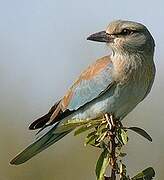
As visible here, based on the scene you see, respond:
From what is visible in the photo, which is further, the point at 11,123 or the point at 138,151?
the point at 11,123

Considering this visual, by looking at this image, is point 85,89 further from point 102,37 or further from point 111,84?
point 102,37

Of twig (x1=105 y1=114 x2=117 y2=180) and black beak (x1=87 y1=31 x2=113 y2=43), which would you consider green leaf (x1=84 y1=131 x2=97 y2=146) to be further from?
black beak (x1=87 y1=31 x2=113 y2=43)

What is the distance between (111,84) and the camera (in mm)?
4734

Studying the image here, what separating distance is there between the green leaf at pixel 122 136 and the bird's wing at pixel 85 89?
148 cm

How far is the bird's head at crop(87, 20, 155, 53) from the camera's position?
4695mm

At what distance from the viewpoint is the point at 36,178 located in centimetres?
595

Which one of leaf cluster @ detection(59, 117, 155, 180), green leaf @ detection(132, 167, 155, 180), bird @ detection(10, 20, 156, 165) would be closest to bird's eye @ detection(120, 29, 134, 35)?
bird @ detection(10, 20, 156, 165)

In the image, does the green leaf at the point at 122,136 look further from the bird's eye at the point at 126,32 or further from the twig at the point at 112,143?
the bird's eye at the point at 126,32

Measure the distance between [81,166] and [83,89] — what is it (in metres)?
1.12

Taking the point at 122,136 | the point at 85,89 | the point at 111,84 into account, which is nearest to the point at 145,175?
the point at 122,136

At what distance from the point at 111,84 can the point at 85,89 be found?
0.32 m

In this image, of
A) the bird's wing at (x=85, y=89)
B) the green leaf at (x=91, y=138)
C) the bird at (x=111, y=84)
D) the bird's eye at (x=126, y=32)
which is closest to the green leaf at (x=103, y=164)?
the green leaf at (x=91, y=138)
